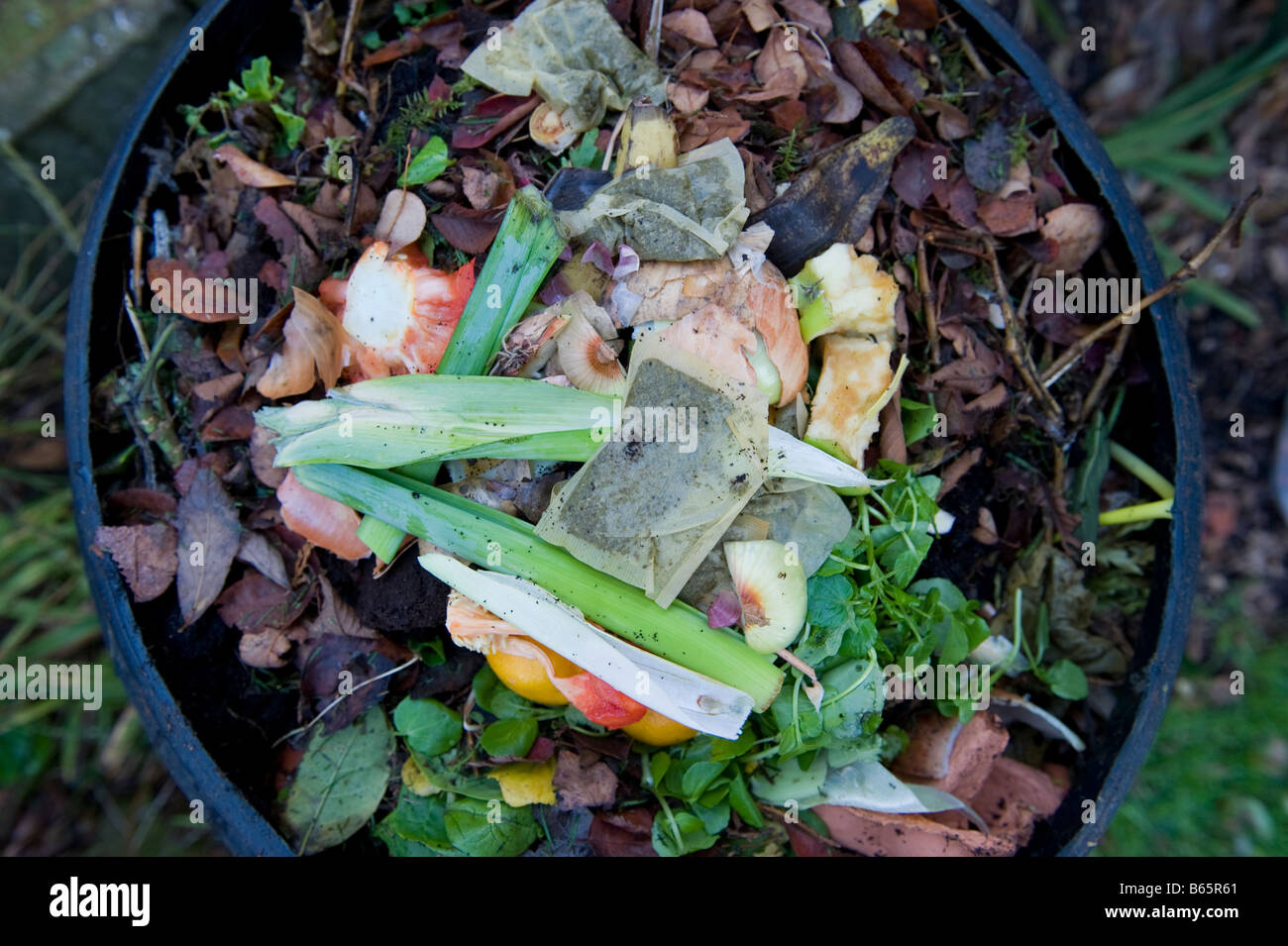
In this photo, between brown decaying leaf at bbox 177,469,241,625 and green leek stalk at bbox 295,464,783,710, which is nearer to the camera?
green leek stalk at bbox 295,464,783,710

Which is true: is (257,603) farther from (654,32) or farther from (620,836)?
(654,32)

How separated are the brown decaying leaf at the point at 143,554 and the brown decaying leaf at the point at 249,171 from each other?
599 millimetres

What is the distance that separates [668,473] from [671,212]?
0.40m

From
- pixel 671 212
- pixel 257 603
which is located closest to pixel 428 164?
pixel 671 212

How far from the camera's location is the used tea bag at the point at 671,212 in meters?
1.33

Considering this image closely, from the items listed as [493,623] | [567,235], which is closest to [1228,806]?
[493,623]

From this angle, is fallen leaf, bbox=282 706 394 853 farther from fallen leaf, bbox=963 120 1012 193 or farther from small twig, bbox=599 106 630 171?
fallen leaf, bbox=963 120 1012 193

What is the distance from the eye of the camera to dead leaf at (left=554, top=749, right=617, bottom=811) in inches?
55.4

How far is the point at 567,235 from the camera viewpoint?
134cm

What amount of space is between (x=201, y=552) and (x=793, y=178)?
3.81 ft

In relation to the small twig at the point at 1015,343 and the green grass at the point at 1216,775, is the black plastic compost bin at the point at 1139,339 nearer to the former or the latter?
the small twig at the point at 1015,343

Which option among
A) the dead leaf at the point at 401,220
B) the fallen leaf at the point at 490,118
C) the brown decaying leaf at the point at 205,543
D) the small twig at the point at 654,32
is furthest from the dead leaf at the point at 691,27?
the brown decaying leaf at the point at 205,543

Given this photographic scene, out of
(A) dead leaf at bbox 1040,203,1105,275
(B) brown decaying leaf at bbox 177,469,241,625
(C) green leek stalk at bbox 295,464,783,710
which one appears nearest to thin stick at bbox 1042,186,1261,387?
(A) dead leaf at bbox 1040,203,1105,275

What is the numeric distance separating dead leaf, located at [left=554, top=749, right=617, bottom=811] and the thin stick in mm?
998
